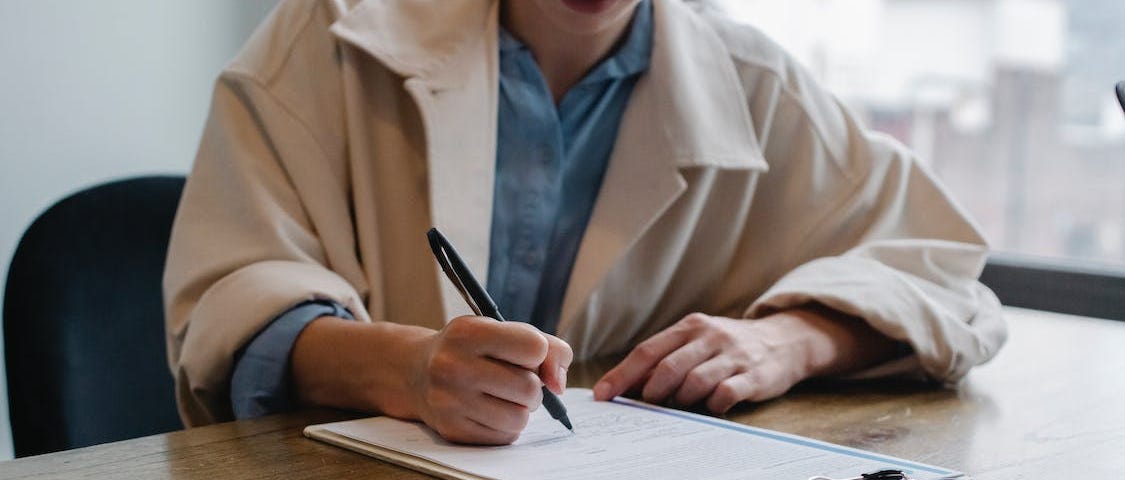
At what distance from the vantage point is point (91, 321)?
1239mm

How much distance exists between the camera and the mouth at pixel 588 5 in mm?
1151

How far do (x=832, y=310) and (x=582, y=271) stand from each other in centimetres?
25

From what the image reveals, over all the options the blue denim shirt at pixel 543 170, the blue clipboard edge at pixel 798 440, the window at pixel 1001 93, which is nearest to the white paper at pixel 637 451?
the blue clipboard edge at pixel 798 440

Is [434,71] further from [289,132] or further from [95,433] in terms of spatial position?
[95,433]

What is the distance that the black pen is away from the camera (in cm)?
79

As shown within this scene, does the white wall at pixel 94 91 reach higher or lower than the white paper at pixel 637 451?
higher

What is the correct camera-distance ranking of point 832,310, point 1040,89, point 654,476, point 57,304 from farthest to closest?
point 1040,89 → point 57,304 → point 832,310 → point 654,476

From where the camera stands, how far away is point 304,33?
1.15m

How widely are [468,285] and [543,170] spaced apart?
0.42 metres

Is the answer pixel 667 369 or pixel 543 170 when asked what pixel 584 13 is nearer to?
pixel 543 170

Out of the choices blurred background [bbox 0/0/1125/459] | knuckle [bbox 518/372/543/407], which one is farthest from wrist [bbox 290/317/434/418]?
blurred background [bbox 0/0/1125/459]

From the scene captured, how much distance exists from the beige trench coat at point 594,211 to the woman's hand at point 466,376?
0.13 m

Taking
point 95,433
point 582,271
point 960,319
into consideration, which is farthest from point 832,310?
point 95,433

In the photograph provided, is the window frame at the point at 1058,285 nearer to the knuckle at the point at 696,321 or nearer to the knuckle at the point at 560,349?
the knuckle at the point at 696,321
